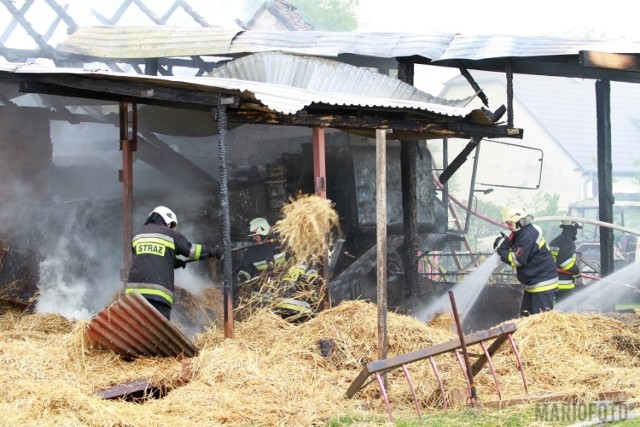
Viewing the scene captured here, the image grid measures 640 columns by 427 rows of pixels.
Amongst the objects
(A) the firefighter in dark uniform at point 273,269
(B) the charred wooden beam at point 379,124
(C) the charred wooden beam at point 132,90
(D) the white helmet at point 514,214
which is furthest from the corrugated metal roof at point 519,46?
(C) the charred wooden beam at point 132,90

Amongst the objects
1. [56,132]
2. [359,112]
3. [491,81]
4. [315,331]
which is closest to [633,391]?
[315,331]

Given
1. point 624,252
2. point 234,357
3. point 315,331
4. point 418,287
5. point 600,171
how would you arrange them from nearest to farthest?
1. point 234,357
2. point 315,331
3. point 418,287
4. point 600,171
5. point 624,252

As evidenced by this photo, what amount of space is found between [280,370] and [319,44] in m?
6.96

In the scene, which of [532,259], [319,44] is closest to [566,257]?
[532,259]

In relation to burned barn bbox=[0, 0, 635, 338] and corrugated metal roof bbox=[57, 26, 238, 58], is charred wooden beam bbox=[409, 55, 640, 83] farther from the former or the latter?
corrugated metal roof bbox=[57, 26, 238, 58]

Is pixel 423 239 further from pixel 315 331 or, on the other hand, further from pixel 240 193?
pixel 315 331

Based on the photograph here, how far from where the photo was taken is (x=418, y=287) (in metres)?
13.3

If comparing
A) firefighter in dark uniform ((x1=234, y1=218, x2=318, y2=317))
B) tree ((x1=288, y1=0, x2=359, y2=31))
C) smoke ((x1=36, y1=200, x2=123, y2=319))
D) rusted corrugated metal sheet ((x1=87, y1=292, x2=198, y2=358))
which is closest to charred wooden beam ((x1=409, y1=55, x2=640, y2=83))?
firefighter in dark uniform ((x1=234, y1=218, x2=318, y2=317))

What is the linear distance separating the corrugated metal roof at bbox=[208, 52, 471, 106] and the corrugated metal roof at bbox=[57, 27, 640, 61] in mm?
421

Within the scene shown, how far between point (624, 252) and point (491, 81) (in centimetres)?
1888

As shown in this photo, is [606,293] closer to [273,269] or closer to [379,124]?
[379,124]

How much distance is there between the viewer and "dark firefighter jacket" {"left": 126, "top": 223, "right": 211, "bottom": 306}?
366 inches

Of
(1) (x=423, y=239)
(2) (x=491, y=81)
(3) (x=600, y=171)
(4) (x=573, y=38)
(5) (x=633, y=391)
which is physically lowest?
(5) (x=633, y=391)

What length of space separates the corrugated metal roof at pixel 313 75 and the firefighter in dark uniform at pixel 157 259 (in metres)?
3.62
